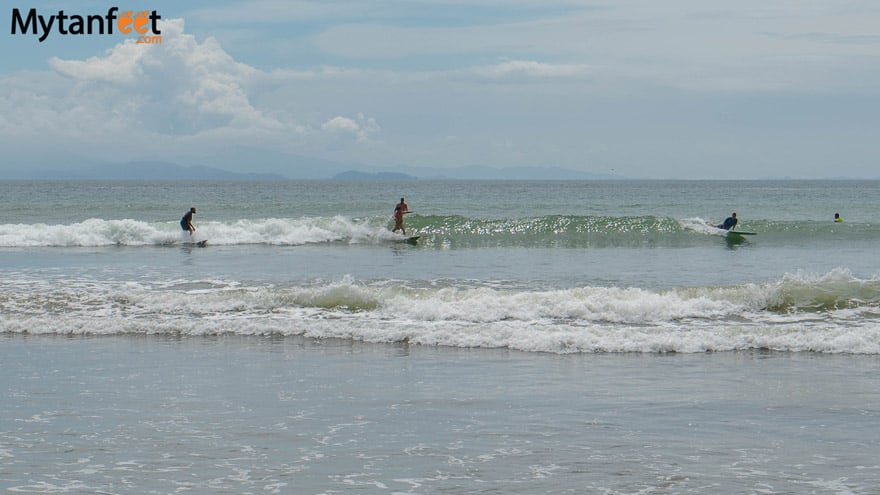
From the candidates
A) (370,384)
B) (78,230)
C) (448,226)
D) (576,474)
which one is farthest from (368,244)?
(576,474)

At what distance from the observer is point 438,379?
1105 centimetres

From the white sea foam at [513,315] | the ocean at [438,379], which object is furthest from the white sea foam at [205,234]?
the white sea foam at [513,315]

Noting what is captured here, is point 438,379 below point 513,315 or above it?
below

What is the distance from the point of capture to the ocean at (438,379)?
743 cm

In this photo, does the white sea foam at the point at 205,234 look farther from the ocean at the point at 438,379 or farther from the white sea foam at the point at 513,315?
the white sea foam at the point at 513,315

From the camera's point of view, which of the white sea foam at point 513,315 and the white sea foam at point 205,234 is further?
the white sea foam at point 205,234

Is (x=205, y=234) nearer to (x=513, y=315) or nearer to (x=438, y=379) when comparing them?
(x=513, y=315)

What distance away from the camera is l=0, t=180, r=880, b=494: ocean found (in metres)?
7.43

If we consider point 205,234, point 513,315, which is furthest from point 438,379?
point 205,234

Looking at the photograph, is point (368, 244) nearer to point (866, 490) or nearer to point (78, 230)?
point (78, 230)

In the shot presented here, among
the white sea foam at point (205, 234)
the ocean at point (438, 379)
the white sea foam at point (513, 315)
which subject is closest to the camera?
the ocean at point (438, 379)

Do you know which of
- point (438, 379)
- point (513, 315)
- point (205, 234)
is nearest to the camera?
point (438, 379)

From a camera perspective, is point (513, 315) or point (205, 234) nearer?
point (513, 315)

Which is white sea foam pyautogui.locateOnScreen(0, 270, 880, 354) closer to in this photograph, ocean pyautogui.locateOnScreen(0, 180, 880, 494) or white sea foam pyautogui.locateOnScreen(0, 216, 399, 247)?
ocean pyautogui.locateOnScreen(0, 180, 880, 494)
